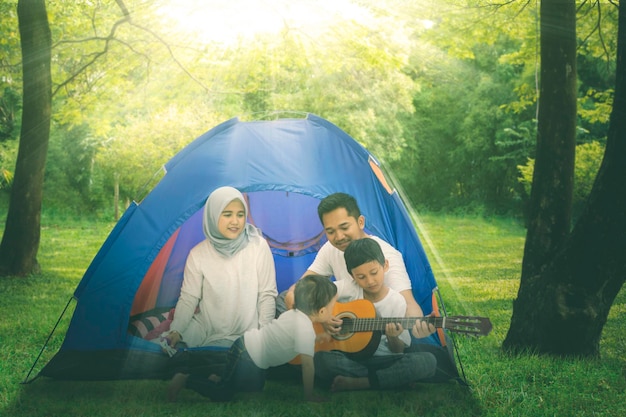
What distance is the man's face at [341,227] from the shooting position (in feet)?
11.1

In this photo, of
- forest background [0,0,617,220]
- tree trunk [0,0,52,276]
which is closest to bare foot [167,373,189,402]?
forest background [0,0,617,220]

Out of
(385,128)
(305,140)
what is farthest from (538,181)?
(385,128)

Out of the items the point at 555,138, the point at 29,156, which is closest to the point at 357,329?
the point at 555,138

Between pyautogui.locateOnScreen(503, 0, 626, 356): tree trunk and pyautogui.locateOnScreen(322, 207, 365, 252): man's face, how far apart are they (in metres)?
1.20

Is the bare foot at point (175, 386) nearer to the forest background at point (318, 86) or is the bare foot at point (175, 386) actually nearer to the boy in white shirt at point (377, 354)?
the boy in white shirt at point (377, 354)

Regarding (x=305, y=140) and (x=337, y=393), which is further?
(x=305, y=140)

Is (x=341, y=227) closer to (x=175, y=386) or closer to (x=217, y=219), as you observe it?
(x=217, y=219)

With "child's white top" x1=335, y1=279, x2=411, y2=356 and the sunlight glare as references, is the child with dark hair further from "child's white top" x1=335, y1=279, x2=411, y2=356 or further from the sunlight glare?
the sunlight glare

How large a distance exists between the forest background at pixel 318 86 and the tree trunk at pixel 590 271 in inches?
69.0

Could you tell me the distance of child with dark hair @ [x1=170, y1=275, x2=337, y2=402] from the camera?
2.94 meters

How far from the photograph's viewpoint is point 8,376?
337 cm

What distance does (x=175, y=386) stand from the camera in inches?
116

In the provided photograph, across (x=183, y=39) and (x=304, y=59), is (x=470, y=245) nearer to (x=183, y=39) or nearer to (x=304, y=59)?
(x=304, y=59)

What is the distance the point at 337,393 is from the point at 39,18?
219 inches
